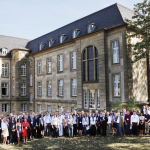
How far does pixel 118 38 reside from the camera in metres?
21.2

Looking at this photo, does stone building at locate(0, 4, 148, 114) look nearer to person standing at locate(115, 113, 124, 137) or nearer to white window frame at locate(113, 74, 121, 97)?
white window frame at locate(113, 74, 121, 97)

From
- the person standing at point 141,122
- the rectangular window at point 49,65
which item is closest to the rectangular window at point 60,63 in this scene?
the rectangular window at point 49,65

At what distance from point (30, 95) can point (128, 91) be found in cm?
2221

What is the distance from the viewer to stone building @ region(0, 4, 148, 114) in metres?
21.2

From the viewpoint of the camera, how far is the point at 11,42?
42219 millimetres

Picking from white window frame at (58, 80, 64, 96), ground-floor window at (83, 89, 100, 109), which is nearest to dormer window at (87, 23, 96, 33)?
ground-floor window at (83, 89, 100, 109)

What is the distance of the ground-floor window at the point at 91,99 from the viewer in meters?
22.8

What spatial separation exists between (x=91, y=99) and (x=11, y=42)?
25.8 metres

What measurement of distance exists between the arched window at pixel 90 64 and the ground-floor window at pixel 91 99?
4.63 feet

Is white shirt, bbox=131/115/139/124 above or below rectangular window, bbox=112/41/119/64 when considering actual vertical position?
below

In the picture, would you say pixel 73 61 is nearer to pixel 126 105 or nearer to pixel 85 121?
pixel 126 105

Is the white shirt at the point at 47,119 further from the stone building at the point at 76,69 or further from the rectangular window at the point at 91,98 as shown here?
the rectangular window at the point at 91,98

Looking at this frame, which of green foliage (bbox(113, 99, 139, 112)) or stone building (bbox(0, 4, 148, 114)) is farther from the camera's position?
stone building (bbox(0, 4, 148, 114))

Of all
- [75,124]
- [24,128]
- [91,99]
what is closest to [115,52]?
[91,99]
